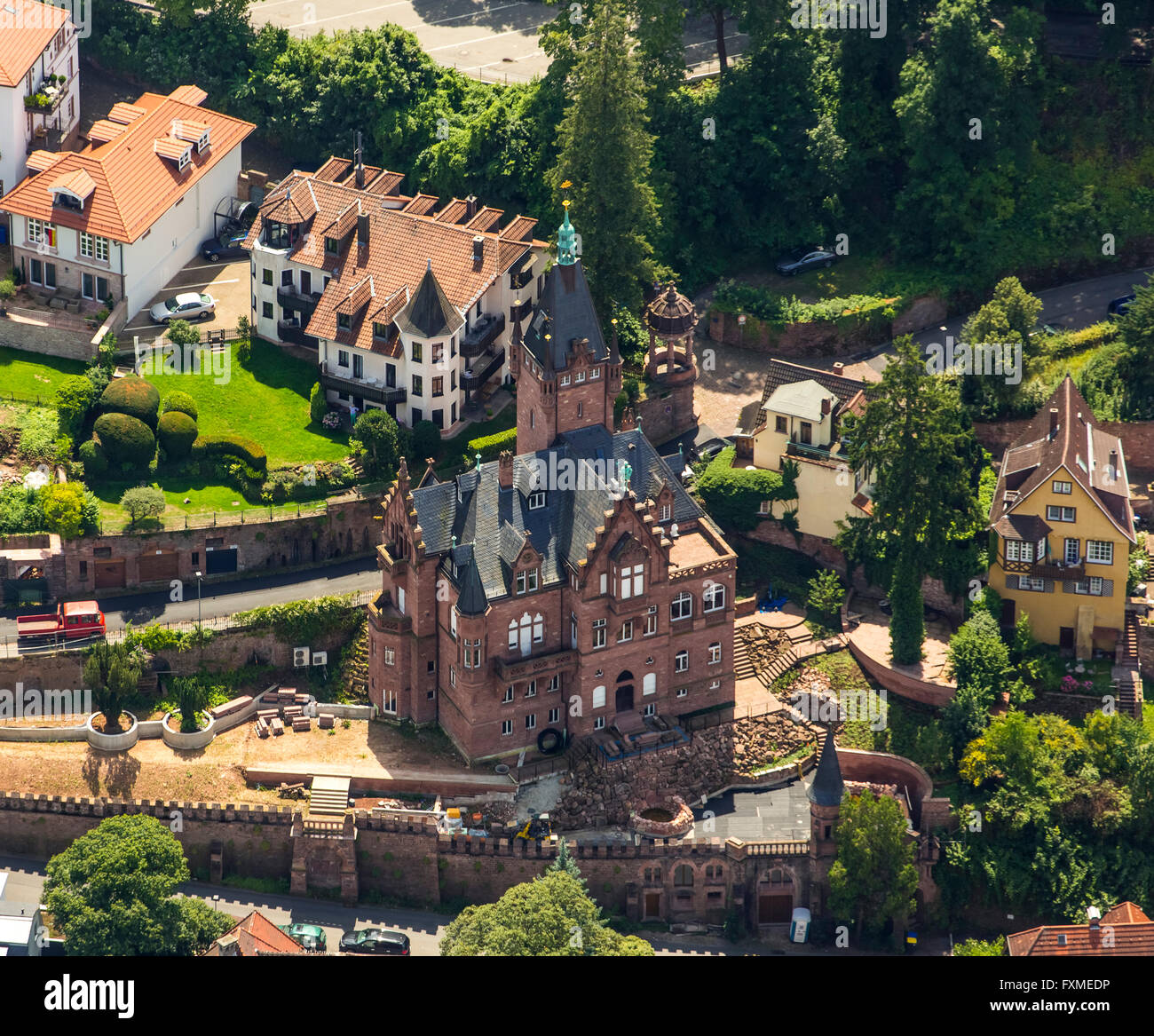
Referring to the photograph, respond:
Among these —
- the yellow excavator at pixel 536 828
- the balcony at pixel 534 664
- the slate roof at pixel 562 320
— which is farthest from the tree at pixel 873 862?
the slate roof at pixel 562 320

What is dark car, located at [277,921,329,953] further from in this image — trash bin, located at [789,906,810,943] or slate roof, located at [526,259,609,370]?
slate roof, located at [526,259,609,370]

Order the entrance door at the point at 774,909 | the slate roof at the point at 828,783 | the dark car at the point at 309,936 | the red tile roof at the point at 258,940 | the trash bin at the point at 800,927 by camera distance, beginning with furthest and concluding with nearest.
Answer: the entrance door at the point at 774,909
the trash bin at the point at 800,927
the slate roof at the point at 828,783
the dark car at the point at 309,936
the red tile roof at the point at 258,940

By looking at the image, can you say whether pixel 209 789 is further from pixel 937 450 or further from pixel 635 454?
pixel 937 450

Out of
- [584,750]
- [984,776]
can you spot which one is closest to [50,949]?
[584,750]

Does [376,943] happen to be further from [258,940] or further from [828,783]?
[828,783]

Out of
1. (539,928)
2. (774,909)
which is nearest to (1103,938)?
(774,909)

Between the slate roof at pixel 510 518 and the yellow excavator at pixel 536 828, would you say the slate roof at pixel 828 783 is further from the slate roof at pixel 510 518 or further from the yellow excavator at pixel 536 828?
the slate roof at pixel 510 518
